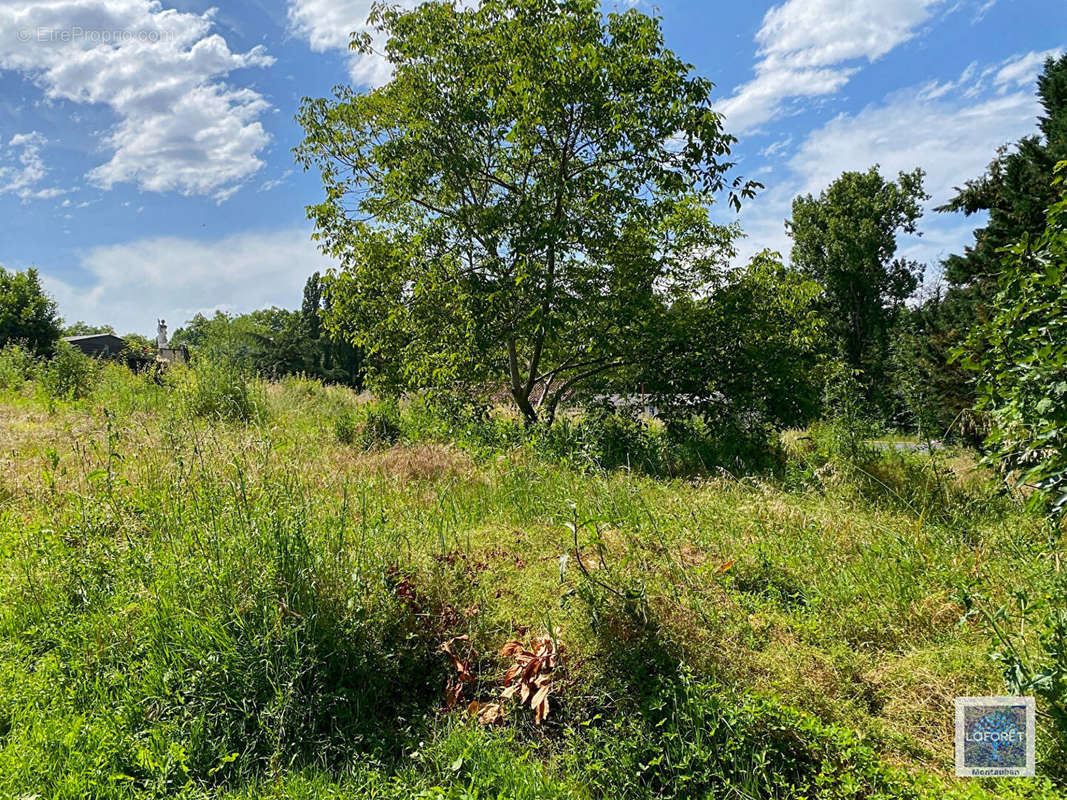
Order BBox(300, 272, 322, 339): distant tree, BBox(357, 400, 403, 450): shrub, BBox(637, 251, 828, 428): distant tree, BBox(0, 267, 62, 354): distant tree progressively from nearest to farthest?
BBox(357, 400, 403, 450): shrub
BBox(637, 251, 828, 428): distant tree
BBox(0, 267, 62, 354): distant tree
BBox(300, 272, 322, 339): distant tree

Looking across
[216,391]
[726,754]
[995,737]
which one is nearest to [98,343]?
[216,391]

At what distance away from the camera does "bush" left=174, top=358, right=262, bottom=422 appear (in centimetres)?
731

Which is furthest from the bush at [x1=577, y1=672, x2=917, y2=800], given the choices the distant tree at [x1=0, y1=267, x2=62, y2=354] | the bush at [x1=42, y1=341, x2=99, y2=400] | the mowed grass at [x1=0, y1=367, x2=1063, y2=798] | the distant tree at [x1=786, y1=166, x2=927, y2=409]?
the distant tree at [x1=0, y1=267, x2=62, y2=354]

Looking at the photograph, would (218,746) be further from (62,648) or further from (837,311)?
(837,311)

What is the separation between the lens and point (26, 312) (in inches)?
1033

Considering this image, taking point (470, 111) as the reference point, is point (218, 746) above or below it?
below

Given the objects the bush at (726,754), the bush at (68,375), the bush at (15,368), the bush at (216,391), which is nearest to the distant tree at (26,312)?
the bush at (15,368)

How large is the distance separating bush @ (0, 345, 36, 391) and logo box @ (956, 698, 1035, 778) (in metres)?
12.1

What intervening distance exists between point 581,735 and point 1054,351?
2.49 meters

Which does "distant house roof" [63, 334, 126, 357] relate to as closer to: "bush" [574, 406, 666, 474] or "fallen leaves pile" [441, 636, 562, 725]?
"bush" [574, 406, 666, 474]

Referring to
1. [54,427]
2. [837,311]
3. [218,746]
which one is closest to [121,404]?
[54,427]

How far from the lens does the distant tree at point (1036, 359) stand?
2391mm

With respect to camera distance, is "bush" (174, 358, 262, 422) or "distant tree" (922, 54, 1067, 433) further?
"distant tree" (922, 54, 1067, 433)

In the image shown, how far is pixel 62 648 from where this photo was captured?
8.91ft
